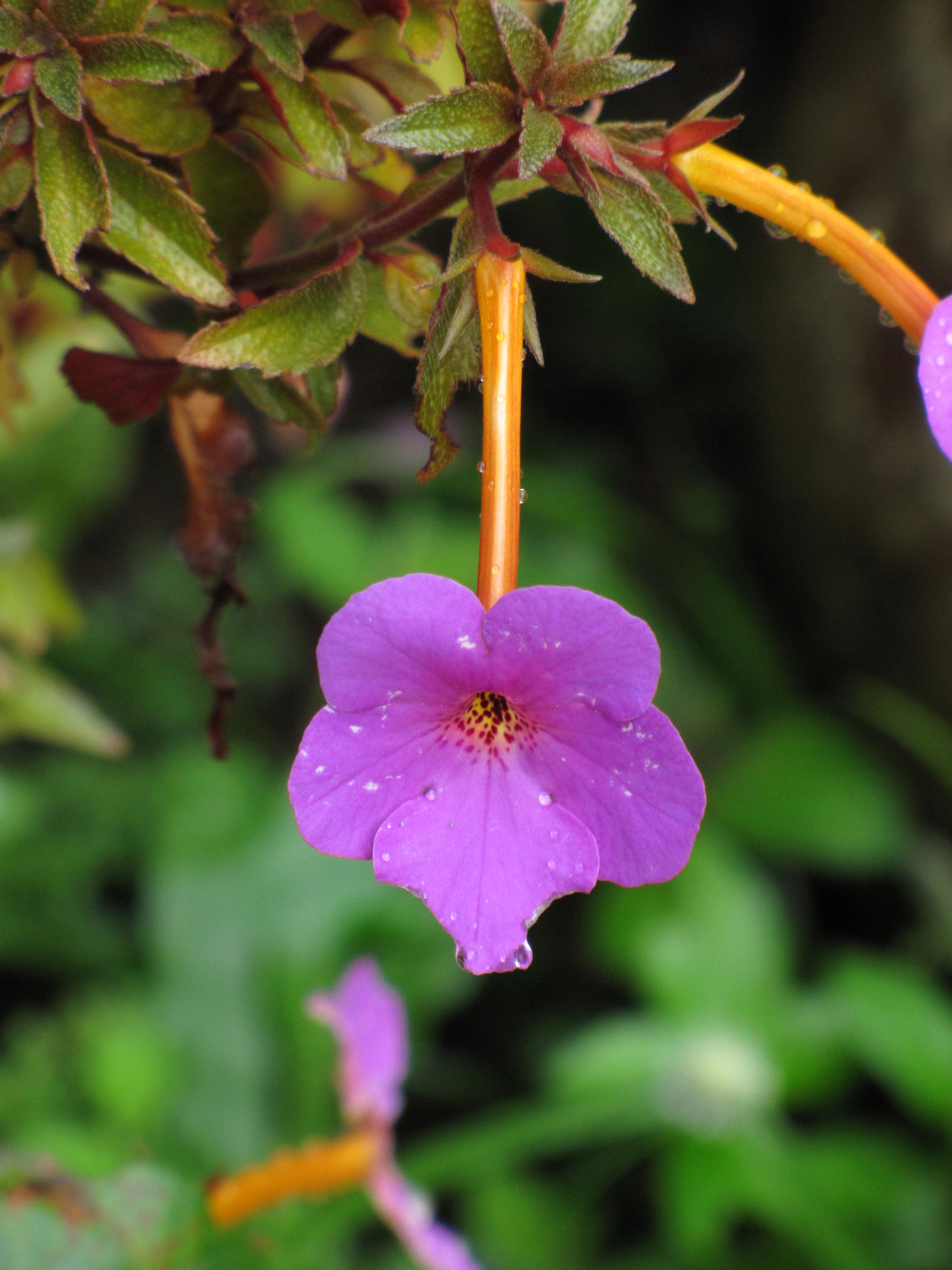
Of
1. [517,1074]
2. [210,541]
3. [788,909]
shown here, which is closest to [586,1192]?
[517,1074]

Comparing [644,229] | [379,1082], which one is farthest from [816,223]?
[379,1082]

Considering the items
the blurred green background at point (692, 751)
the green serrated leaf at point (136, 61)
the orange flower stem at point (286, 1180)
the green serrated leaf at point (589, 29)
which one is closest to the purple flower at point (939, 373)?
the green serrated leaf at point (589, 29)

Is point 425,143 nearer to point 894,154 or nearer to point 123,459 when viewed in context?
point 894,154

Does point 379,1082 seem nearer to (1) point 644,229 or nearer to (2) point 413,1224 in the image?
(2) point 413,1224

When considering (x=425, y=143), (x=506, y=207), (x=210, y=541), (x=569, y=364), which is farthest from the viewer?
(x=569, y=364)

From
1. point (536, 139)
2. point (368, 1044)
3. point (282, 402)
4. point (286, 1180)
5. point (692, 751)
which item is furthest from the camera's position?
point (692, 751)

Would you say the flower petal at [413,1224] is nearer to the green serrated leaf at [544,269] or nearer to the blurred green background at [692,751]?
the blurred green background at [692,751]
